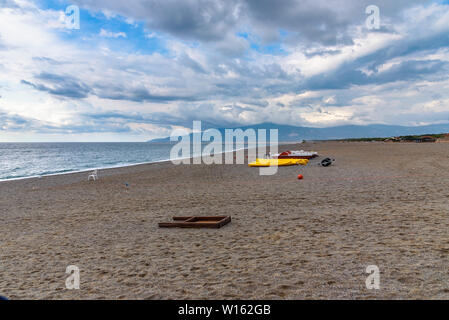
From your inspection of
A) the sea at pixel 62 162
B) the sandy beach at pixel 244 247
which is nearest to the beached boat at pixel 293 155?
the sandy beach at pixel 244 247

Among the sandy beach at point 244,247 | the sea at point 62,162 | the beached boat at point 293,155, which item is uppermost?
the beached boat at point 293,155

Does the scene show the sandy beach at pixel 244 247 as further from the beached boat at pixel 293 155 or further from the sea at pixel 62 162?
the sea at pixel 62 162

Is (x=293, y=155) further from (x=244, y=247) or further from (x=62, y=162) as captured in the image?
(x=62, y=162)

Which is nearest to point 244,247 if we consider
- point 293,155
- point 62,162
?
point 293,155

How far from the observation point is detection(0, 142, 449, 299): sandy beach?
179 inches

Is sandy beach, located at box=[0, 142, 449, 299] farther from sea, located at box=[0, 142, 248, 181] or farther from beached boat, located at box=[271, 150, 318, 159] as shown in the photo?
sea, located at box=[0, 142, 248, 181]

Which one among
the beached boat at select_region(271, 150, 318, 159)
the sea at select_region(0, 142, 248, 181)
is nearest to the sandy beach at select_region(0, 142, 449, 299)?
the beached boat at select_region(271, 150, 318, 159)

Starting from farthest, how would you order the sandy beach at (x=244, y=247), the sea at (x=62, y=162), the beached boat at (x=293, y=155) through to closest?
the sea at (x=62, y=162) → the beached boat at (x=293, y=155) → the sandy beach at (x=244, y=247)

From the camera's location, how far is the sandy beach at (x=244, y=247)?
179 inches

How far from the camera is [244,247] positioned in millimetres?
6461

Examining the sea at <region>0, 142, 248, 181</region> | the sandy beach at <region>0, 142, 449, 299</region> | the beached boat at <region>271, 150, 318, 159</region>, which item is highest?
the beached boat at <region>271, 150, 318, 159</region>

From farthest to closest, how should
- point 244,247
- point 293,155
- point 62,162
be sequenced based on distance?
point 62,162 < point 293,155 < point 244,247
